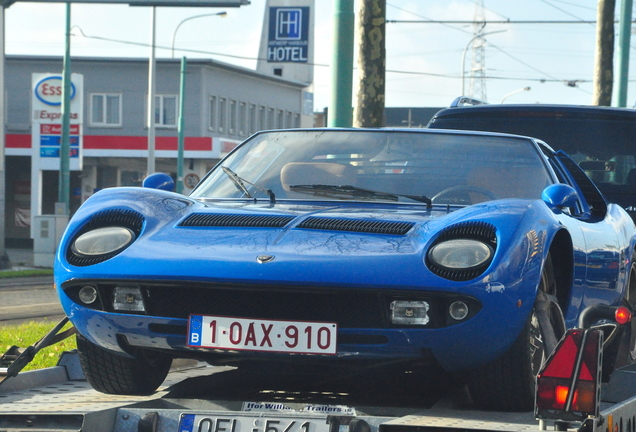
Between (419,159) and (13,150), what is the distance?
134 ft

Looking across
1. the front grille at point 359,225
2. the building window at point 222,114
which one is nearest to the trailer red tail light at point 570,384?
the front grille at point 359,225

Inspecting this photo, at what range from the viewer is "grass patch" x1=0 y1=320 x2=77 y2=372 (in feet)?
21.8

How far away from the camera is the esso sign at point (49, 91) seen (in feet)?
94.3

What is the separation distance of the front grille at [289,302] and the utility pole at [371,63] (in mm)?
9056

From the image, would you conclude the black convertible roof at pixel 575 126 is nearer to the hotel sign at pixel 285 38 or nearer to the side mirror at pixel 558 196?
the side mirror at pixel 558 196

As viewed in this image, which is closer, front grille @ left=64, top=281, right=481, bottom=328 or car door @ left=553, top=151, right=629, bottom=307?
front grille @ left=64, top=281, right=481, bottom=328

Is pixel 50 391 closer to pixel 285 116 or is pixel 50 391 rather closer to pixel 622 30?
pixel 622 30

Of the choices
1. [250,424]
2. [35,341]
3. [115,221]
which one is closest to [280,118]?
[35,341]

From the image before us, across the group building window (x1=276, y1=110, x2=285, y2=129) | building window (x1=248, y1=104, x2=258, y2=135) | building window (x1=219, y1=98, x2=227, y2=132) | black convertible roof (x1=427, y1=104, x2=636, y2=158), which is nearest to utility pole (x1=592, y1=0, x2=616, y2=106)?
black convertible roof (x1=427, y1=104, x2=636, y2=158)

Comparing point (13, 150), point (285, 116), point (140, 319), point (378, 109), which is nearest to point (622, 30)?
point (378, 109)

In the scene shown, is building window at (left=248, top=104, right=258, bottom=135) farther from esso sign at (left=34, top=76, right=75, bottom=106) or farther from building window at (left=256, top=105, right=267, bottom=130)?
esso sign at (left=34, top=76, right=75, bottom=106)

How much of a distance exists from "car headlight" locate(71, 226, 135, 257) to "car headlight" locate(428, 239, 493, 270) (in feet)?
3.59

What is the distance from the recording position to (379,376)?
439 cm

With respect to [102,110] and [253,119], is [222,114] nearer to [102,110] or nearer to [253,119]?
[253,119]
